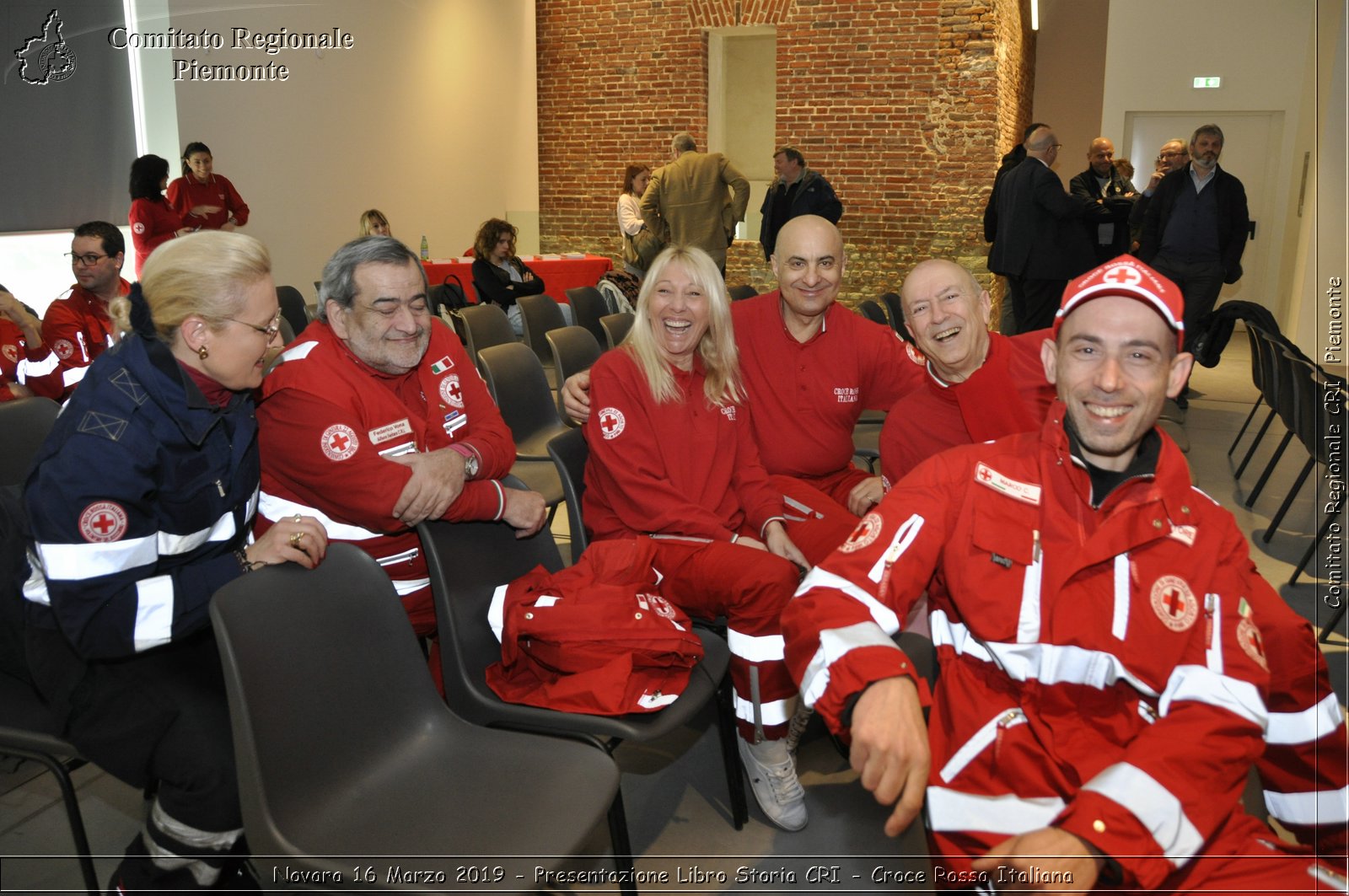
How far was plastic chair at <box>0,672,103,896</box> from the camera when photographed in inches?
75.1

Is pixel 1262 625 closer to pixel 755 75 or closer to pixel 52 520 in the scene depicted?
pixel 52 520

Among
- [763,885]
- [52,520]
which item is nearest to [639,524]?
[763,885]

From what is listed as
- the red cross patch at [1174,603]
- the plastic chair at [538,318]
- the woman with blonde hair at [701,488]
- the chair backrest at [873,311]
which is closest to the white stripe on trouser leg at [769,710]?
the woman with blonde hair at [701,488]

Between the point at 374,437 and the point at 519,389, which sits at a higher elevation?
the point at 374,437

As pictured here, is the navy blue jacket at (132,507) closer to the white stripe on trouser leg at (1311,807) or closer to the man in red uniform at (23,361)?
the white stripe on trouser leg at (1311,807)

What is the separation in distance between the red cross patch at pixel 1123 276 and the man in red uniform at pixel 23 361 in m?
3.63

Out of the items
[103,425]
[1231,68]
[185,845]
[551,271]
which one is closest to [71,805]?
[185,845]

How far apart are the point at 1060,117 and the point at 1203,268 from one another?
341 inches

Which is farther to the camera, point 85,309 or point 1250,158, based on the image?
point 1250,158

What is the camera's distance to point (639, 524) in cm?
261

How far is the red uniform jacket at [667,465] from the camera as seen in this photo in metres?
2.61

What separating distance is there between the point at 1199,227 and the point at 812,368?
5.27m

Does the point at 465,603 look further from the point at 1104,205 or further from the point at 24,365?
the point at 1104,205

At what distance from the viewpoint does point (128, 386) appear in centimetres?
182
